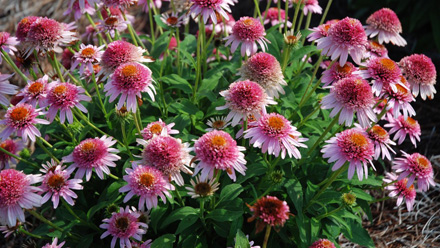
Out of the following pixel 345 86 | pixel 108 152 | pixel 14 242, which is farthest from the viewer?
pixel 14 242

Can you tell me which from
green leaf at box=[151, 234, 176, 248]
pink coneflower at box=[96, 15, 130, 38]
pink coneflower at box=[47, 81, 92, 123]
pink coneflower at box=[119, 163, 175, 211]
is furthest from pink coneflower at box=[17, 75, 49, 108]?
green leaf at box=[151, 234, 176, 248]

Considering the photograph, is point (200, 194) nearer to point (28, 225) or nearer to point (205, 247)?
point (205, 247)

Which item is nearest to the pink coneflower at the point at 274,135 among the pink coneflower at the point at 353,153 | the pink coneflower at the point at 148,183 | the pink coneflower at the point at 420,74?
the pink coneflower at the point at 353,153

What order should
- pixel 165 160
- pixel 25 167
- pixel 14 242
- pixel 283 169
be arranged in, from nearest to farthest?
1. pixel 165 160
2. pixel 283 169
3. pixel 25 167
4. pixel 14 242

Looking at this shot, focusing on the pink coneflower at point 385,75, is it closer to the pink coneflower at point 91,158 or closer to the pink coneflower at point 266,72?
the pink coneflower at point 266,72

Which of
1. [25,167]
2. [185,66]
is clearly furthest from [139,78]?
[185,66]

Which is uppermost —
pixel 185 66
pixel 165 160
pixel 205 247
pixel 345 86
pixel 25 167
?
pixel 345 86
